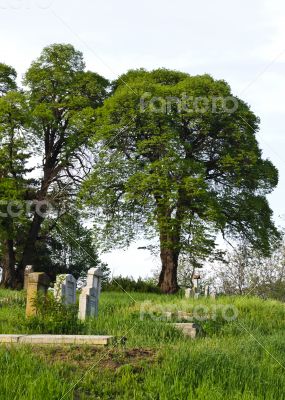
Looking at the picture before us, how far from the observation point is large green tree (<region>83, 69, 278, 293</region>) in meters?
24.8

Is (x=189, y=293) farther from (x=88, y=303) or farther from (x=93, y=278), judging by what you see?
(x=88, y=303)

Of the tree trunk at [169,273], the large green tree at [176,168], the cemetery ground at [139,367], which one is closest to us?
the cemetery ground at [139,367]

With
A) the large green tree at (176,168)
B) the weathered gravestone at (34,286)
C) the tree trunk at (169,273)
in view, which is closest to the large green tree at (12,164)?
the large green tree at (176,168)

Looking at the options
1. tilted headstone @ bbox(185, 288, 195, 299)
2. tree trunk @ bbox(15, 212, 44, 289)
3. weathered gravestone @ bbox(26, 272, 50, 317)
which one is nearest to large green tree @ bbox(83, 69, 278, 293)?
tilted headstone @ bbox(185, 288, 195, 299)

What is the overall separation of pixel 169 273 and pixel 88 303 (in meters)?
12.9

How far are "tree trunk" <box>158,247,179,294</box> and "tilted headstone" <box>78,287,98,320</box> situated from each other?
38.6 ft

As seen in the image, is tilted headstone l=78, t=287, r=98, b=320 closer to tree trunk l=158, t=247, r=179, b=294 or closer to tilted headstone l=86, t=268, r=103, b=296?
tilted headstone l=86, t=268, r=103, b=296

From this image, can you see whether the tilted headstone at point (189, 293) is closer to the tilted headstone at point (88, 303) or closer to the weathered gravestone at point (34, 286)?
the tilted headstone at point (88, 303)

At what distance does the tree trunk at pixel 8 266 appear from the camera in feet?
92.2

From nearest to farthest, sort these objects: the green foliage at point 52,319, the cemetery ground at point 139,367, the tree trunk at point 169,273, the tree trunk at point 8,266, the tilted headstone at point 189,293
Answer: the cemetery ground at point 139,367
the green foliage at point 52,319
the tilted headstone at point 189,293
the tree trunk at point 169,273
the tree trunk at point 8,266

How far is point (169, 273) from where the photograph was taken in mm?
26391

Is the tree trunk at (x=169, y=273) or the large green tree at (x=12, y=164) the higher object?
the large green tree at (x=12, y=164)

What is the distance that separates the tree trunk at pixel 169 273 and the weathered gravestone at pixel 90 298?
1106cm

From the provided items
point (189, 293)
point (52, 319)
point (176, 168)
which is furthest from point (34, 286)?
point (176, 168)
